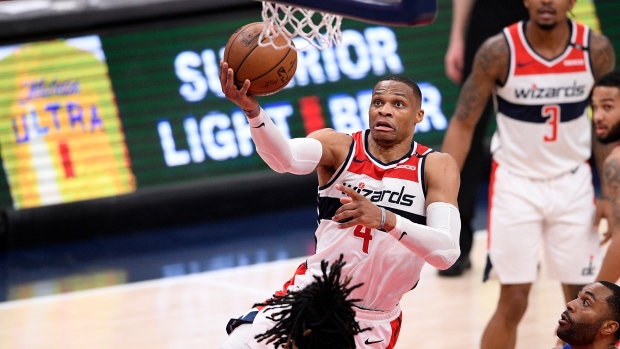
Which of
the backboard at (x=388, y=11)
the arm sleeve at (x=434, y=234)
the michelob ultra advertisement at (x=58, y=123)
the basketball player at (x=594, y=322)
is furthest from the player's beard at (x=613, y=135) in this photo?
the michelob ultra advertisement at (x=58, y=123)

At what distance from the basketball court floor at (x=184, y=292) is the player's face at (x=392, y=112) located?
2.48 metres

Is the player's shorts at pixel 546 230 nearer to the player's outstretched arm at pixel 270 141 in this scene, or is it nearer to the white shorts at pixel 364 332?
the white shorts at pixel 364 332

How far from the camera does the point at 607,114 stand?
17.5 ft

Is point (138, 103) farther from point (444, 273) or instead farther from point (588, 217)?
point (588, 217)

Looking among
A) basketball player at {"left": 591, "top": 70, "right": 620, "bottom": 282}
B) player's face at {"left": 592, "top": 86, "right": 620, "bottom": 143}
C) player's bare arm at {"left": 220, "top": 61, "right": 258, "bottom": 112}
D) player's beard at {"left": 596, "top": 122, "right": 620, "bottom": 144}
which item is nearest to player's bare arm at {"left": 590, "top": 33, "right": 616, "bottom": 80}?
basketball player at {"left": 591, "top": 70, "right": 620, "bottom": 282}

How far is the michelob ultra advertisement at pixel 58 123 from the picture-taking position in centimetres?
942

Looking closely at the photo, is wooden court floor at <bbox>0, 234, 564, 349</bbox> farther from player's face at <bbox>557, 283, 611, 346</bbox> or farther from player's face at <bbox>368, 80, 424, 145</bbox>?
player's face at <bbox>368, 80, 424, 145</bbox>

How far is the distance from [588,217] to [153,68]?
518cm

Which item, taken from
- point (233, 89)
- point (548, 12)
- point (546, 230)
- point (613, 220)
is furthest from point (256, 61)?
point (546, 230)

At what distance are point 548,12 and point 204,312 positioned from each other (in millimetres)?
3234

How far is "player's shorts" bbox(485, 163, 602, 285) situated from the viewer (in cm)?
572

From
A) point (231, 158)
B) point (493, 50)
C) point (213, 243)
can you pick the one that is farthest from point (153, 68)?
point (493, 50)

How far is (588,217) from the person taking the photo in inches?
228

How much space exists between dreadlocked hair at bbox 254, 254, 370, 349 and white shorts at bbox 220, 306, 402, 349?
26 centimetres
